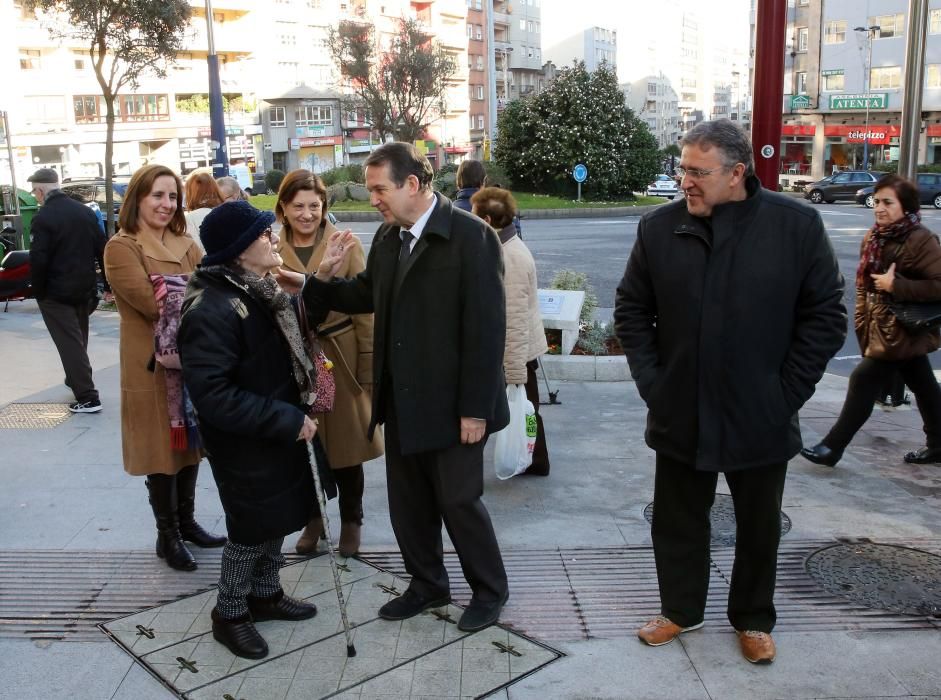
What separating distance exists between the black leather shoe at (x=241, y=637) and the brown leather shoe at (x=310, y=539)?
939 mm

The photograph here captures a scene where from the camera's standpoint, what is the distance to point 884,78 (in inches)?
2312

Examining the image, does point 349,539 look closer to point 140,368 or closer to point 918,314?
point 140,368

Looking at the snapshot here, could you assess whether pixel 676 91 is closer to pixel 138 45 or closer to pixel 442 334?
pixel 138 45

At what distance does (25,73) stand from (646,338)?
5227 centimetres

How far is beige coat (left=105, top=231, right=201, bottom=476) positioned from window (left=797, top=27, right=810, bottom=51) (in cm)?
6489

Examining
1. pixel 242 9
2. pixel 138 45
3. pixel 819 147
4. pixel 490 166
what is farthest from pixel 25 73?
pixel 819 147

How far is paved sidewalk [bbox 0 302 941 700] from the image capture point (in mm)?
3574

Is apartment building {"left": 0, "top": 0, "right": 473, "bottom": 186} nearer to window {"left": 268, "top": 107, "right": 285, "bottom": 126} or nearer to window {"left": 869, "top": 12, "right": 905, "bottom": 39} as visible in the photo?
window {"left": 268, "top": 107, "right": 285, "bottom": 126}

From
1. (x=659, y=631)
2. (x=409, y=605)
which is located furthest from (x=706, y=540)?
(x=409, y=605)

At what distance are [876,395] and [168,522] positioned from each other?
4.33 m

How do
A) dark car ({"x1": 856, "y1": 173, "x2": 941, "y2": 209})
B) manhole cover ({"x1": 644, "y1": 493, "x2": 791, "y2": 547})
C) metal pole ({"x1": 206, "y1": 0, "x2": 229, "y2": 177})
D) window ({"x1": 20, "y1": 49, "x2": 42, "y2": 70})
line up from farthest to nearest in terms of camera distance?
window ({"x1": 20, "y1": 49, "x2": 42, "y2": 70}), dark car ({"x1": 856, "y1": 173, "x2": 941, "y2": 209}), metal pole ({"x1": 206, "y1": 0, "x2": 229, "y2": 177}), manhole cover ({"x1": 644, "y1": 493, "x2": 791, "y2": 547})

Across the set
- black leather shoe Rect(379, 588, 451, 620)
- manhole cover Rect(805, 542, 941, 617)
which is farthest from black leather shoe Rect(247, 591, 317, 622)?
manhole cover Rect(805, 542, 941, 617)

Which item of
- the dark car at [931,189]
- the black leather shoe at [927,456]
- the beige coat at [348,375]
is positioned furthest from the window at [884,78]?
the beige coat at [348,375]

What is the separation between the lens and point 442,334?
3.82m
